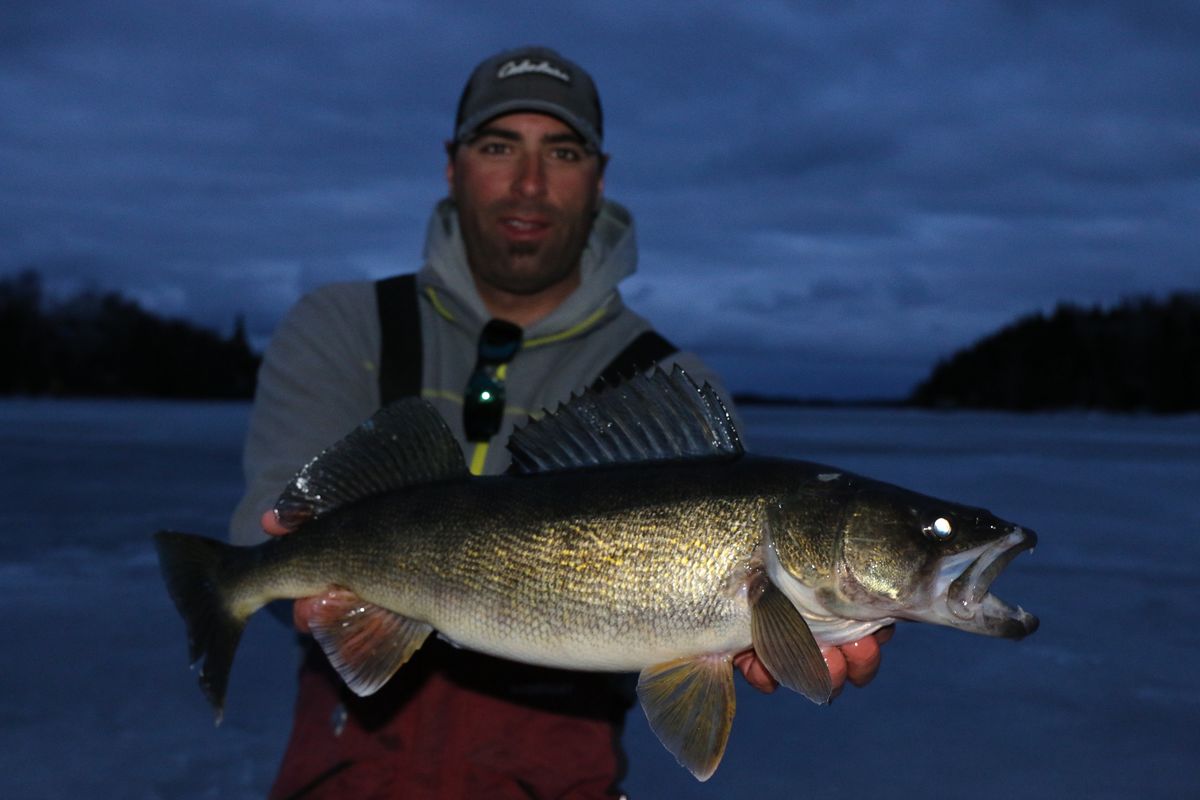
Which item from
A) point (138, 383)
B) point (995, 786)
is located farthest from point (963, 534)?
point (138, 383)

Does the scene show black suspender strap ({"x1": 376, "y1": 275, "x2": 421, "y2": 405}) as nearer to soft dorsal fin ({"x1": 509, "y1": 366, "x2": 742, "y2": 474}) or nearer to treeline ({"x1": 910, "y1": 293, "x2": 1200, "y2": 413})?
soft dorsal fin ({"x1": 509, "y1": 366, "x2": 742, "y2": 474})

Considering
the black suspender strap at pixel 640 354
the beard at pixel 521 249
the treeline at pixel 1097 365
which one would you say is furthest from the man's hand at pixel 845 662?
the treeline at pixel 1097 365

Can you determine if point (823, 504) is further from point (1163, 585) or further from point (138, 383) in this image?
point (138, 383)

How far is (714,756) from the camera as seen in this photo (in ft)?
7.58

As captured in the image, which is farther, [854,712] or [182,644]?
[182,644]

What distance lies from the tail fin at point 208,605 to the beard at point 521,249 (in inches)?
62.9

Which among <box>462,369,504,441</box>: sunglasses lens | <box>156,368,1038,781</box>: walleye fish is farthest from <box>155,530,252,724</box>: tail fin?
<box>462,369,504,441</box>: sunglasses lens

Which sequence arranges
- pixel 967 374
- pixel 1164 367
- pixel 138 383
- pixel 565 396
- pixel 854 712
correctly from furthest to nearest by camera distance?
pixel 967 374, pixel 1164 367, pixel 138 383, pixel 854 712, pixel 565 396

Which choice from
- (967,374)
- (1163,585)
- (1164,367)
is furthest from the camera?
(967,374)

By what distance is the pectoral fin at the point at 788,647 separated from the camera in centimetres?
222

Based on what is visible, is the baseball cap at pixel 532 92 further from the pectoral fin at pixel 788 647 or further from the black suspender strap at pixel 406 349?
the pectoral fin at pixel 788 647

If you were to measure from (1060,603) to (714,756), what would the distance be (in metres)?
5.11

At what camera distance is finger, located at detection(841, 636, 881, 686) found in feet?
8.27

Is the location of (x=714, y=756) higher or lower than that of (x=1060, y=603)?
higher
